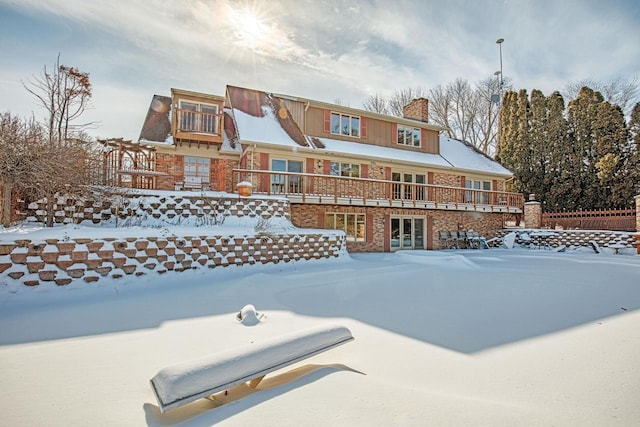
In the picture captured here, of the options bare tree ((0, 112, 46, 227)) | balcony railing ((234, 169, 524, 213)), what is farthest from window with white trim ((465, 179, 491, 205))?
bare tree ((0, 112, 46, 227))

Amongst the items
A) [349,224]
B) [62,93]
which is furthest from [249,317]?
[62,93]

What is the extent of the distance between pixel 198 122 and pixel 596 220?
61.8 ft

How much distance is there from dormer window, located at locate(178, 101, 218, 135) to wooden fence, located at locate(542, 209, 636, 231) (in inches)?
699

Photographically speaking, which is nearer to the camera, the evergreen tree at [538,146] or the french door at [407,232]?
the french door at [407,232]

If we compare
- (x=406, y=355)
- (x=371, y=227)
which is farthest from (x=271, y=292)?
(x=371, y=227)

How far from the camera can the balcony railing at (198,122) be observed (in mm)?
12235

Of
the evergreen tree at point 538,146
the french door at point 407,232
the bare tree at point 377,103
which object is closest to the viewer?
the french door at point 407,232

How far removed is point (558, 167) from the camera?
19.7 meters

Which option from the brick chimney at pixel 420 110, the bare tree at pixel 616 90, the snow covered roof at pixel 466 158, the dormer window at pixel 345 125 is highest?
the bare tree at pixel 616 90

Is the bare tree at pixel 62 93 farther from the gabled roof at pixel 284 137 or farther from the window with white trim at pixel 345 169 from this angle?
the window with white trim at pixel 345 169

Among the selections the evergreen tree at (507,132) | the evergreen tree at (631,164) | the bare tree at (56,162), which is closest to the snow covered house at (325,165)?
the bare tree at (56,162)

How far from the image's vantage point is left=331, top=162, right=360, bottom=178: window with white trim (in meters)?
13.9

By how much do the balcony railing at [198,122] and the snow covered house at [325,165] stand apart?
0.04 meters

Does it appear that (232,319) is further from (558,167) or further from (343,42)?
(558,167)
